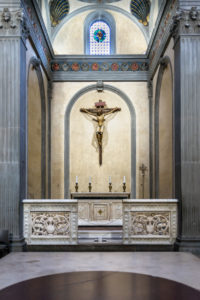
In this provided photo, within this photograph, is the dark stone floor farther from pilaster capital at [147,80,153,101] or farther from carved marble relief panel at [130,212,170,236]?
pilaster capital at [147,80,153,101]

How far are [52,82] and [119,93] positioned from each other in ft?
8.57

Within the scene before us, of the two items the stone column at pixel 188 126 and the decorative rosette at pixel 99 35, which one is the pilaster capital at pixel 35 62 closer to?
the stone column at pixel 188 126

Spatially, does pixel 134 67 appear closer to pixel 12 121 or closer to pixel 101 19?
pixel 101 19

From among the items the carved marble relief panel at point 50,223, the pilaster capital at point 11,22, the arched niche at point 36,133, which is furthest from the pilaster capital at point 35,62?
the carved marble relief panel at point 50,223

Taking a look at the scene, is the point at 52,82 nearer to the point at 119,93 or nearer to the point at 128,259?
the point at 119,93

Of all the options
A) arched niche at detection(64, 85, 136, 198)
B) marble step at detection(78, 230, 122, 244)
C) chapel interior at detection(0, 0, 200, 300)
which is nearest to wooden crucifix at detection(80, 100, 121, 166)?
chapel interior at detection(0, 0, 200, 300)

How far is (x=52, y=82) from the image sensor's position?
490 inches

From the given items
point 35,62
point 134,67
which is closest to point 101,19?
point 134,67

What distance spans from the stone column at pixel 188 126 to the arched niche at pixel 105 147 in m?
5.01

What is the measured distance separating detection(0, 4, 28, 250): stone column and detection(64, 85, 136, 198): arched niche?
200 inches

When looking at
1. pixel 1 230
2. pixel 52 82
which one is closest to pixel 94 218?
pixel 1 230

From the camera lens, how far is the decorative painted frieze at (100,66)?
1251 centimetres

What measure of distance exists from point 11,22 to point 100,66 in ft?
18.6

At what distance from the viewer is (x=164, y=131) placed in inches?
402
